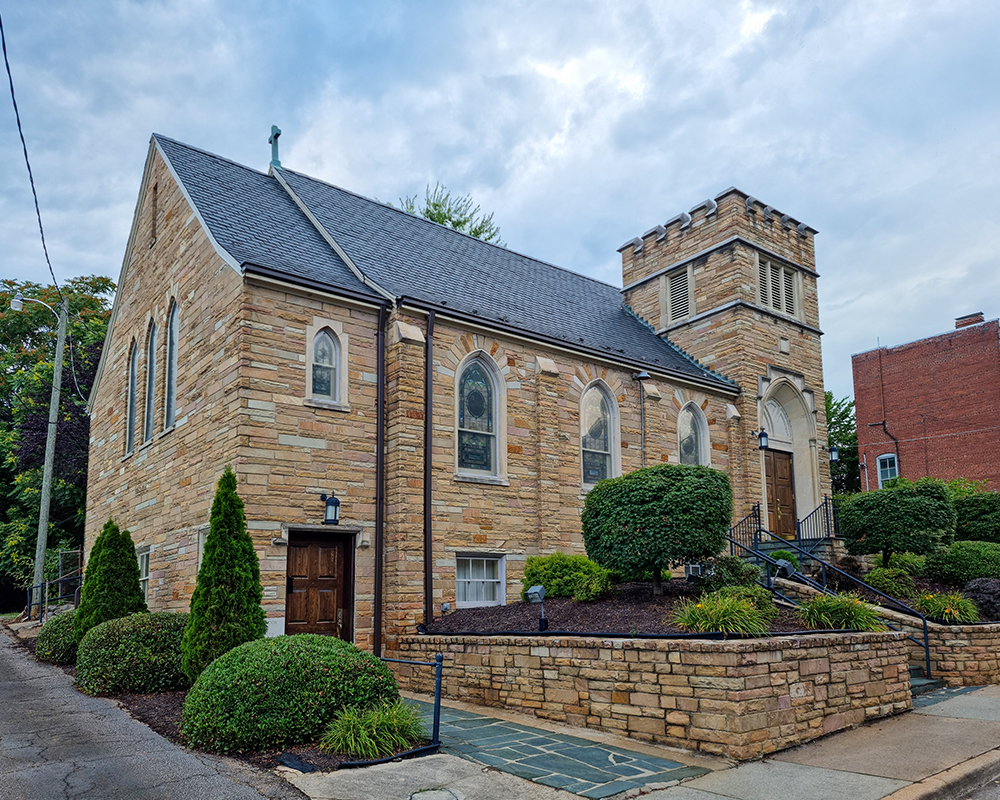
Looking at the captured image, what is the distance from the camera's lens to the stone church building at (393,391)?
12.4 meters

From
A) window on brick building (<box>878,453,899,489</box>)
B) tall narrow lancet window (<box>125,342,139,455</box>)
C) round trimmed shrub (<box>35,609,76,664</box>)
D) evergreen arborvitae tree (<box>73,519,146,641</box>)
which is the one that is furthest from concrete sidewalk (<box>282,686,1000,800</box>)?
window on brick building (<box>878,453,899,489</box>)

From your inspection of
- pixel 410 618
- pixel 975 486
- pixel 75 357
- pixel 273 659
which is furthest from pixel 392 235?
pixel 975 486

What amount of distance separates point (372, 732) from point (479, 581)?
645 centimetres

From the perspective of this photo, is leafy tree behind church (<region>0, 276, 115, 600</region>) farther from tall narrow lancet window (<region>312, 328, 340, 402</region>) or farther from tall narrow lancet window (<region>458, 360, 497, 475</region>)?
tall narrow lancet window (<region>458, 360, 497, 475</region>)

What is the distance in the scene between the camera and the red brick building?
1171 inches

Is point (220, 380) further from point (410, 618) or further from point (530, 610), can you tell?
point (530, 610)

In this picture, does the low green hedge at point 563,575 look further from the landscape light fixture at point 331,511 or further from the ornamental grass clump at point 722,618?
the landscape light fixture at point 331,511

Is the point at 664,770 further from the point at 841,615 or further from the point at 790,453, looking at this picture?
the point at 790,453

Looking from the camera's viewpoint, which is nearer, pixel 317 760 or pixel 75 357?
pixel 317 760

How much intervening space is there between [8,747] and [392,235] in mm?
12859

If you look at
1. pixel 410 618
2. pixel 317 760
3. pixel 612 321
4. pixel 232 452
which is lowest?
pixel 317 760

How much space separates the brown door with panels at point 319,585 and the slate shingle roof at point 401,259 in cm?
427

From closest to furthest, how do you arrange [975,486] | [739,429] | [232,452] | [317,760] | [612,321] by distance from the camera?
[317,760] → [232,452] → [739,429] → [612,321] → [975,486]

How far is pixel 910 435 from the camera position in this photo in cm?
3216
